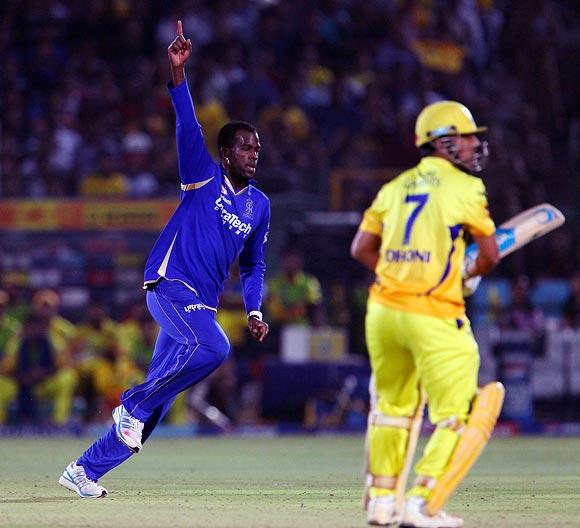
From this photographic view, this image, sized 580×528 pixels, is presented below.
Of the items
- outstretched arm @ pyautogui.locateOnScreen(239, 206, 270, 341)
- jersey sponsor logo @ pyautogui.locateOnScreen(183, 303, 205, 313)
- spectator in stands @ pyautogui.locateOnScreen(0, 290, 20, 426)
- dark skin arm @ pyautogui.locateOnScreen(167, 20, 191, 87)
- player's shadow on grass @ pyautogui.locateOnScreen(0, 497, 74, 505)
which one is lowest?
spectator in stands @ pyautogui.locateOnScreen(0, 290, 20, 426)

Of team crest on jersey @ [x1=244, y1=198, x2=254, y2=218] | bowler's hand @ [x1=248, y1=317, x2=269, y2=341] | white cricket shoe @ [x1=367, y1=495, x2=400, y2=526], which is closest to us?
white cricket shoe @ [x1=367, y1=495, x2=400, y2=526]

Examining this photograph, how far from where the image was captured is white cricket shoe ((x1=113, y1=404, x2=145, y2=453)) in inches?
358

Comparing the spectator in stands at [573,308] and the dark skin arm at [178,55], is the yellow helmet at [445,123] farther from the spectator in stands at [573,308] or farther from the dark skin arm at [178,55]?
the spectator in stands at [573,308]

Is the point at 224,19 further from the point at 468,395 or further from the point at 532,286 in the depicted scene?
the point at 468,395

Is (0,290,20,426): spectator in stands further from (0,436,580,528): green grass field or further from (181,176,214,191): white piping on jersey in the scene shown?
(181,176,214,191): white piping on jersey

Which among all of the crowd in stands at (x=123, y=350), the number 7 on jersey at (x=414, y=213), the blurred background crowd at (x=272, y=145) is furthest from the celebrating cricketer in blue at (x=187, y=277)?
the blurred background crowd at (x=272, y=145)

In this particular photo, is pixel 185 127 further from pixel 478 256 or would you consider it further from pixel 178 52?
pixel 478 256

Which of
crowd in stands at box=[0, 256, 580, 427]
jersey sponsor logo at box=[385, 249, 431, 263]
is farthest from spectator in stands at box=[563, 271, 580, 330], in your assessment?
jersey sponsor logo at box=[385, 249, 431, 263]

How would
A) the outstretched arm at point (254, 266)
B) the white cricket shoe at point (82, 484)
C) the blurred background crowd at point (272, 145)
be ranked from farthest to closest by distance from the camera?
the blurred background crowd at point (272, 145) < the outstretched arm at point (254, 266) < the white cricket shoe at point (82, 484)

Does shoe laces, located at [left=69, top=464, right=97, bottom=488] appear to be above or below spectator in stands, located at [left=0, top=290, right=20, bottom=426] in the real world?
above

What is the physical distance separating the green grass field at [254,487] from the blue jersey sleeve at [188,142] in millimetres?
1976

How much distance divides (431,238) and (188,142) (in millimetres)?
2273

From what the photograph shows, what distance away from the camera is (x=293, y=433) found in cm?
1791

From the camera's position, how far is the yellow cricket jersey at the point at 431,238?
739cm
